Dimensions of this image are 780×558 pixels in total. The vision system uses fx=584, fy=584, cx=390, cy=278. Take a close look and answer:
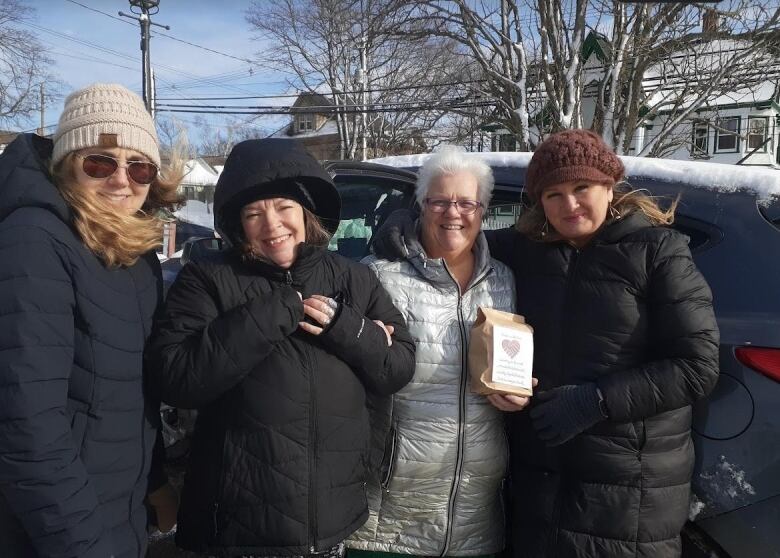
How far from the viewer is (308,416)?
1.69m

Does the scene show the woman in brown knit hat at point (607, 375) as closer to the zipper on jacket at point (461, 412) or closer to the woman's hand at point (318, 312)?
the zipper on jacket at point (461, 412)

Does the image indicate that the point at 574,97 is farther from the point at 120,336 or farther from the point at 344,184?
the point at 120,336

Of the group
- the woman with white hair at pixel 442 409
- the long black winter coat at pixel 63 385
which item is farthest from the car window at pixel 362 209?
the long black winter coat at pixel 63 385

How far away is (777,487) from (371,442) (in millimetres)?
1276

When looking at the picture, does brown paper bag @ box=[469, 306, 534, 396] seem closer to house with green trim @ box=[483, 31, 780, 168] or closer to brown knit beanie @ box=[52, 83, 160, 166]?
brown knit beanie @ box=[52, 83, 160, 166]

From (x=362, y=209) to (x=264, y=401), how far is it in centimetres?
194

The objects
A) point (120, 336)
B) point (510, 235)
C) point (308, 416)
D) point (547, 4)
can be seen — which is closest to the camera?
point (120, 336)

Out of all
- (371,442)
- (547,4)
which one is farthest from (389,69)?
(371,442)

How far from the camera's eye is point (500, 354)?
1.80m

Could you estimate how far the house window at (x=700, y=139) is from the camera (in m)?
14.9

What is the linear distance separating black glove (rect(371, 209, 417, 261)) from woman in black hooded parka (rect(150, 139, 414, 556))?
0.25 m

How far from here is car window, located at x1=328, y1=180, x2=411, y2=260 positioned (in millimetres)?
3330

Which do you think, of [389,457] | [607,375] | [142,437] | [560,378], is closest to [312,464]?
[389,457]

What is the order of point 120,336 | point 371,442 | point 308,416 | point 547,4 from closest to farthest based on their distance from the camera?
1. point 120,336
2. point 308,416
3. point 371,442
4. point 547,4
